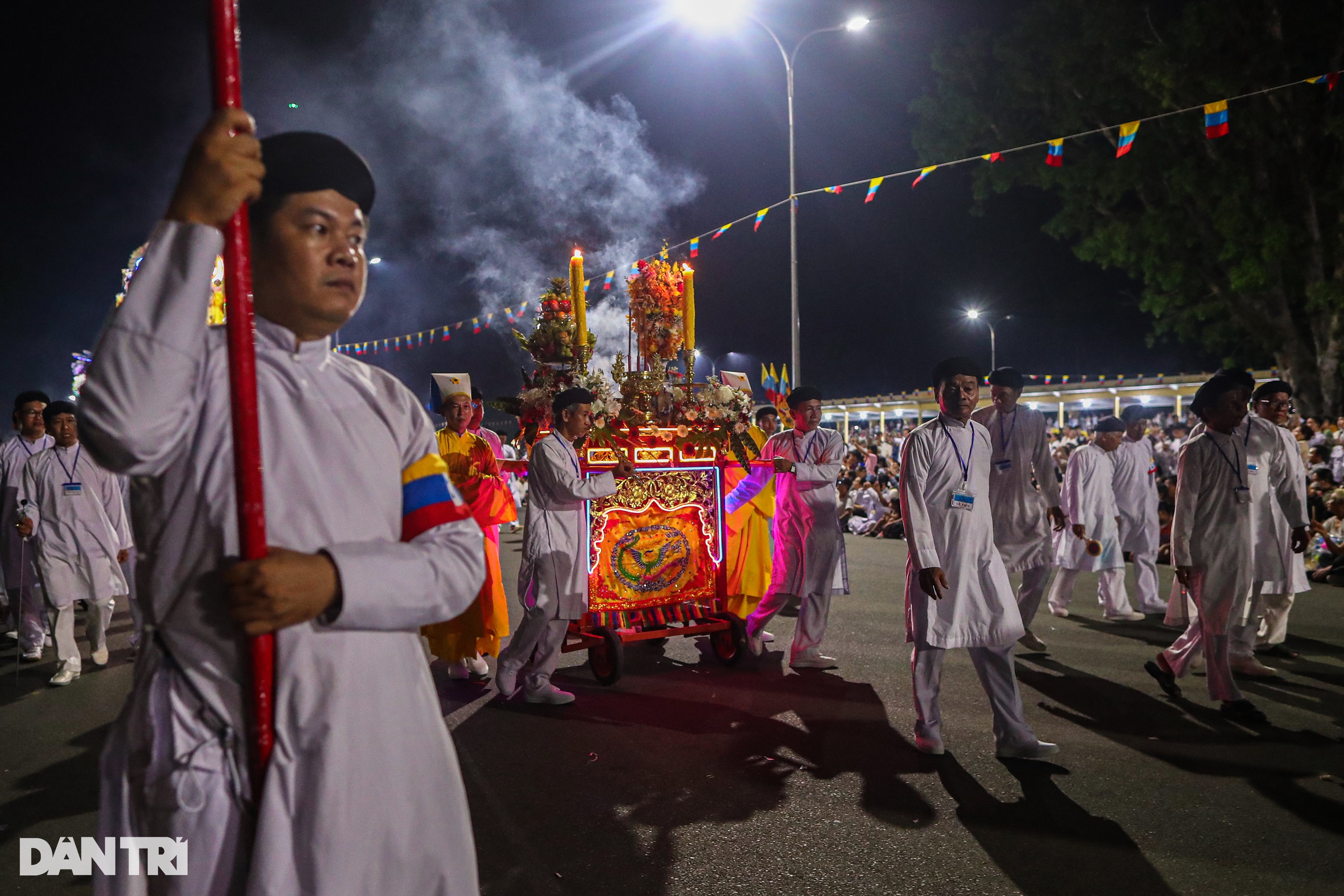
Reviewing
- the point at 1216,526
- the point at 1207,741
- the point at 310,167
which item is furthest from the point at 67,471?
the point at 1216,526

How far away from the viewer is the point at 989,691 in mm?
4676

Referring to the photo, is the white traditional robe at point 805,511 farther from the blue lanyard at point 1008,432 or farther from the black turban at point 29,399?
the black turban at point 29,399

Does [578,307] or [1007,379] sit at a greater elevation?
[578,307]

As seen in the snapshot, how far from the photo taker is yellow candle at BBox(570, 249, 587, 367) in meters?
6.11

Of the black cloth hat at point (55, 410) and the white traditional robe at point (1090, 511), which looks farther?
the white traditional robe at point (1090, 511)

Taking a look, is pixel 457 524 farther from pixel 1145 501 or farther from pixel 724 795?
pixel 1145 501

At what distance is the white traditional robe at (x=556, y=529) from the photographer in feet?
19.0

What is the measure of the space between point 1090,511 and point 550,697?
5900 mm

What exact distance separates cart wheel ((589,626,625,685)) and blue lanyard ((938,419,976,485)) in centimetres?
271

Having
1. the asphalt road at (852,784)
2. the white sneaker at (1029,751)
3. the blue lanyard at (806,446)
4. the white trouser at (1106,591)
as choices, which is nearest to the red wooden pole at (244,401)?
the asphalt road at (852,784)

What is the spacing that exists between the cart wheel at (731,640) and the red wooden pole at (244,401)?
5.66m

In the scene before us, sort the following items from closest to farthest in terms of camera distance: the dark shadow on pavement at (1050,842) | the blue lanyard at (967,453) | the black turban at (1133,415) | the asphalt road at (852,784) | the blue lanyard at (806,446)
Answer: the dark shadow on pavement at (1050,842)
the asphalt road at (852,784)
the blue lanyard at (967,453)
the blue lanyard at (806,446)
the black turban at (1133,415)

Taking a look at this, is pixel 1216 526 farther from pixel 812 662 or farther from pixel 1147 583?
pixel 1147 583

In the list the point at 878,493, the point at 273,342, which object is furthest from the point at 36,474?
the point at 878,493
